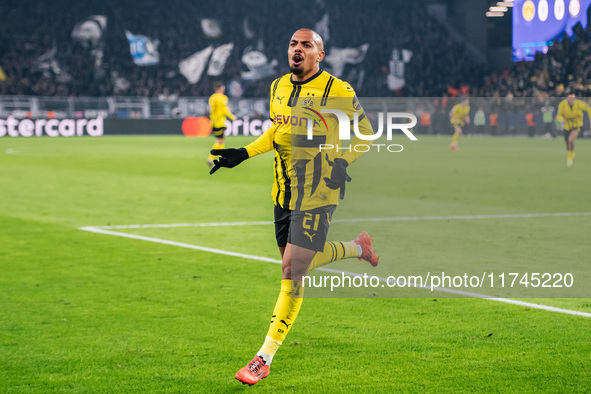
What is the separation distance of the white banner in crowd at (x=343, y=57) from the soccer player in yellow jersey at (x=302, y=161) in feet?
146

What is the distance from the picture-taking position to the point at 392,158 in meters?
25.5

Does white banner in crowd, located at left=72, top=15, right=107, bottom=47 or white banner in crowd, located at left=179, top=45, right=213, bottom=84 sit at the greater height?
white banner in crowd, located at left=72, top=15, right=107, bottom=47

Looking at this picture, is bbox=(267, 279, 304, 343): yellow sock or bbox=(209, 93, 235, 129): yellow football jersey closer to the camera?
bbox=(267, 279, 304, 343): yellow sock

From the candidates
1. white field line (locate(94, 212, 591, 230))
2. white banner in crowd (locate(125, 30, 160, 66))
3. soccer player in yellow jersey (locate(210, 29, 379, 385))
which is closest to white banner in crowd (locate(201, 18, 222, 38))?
white banner in crowd (locate(125, 30, 160, 66))

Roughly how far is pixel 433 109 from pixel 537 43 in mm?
7697

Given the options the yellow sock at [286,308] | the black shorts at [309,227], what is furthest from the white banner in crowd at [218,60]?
the yellow sock at [286,308]

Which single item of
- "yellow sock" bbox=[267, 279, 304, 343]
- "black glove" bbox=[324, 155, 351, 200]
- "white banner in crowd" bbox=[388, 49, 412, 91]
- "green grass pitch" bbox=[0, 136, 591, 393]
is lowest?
"green grass pitch" bbox=[0, 136, 591, 393]

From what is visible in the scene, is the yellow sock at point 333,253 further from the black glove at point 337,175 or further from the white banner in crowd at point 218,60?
the white banner in crowd at point 218,60

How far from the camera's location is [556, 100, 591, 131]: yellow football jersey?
21.9m

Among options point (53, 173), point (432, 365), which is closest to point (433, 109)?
point (53, 173)

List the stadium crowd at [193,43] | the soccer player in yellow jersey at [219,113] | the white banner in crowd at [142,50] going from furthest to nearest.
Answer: the white banner in crowd at [142,50]
the stadium crowd at [193,43]
the soccer player in yellow jersey at [219,113]

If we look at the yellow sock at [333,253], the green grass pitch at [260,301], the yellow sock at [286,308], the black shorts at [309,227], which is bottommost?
the green grass pitch at [260,301]

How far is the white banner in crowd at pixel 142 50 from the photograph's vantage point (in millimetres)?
46031

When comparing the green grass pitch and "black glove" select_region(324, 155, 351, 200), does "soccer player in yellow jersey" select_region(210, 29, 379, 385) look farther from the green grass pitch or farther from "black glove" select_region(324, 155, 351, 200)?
the green grass pitch
